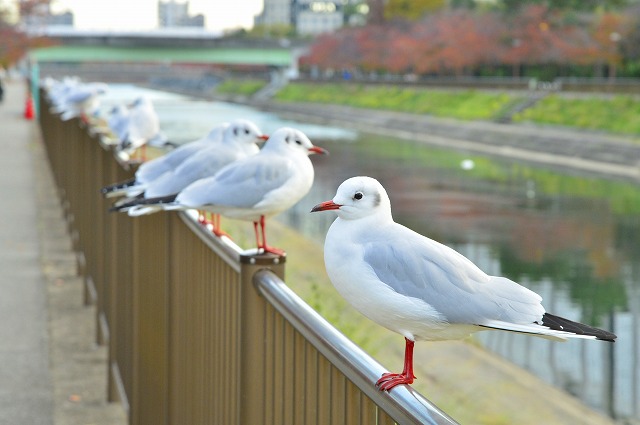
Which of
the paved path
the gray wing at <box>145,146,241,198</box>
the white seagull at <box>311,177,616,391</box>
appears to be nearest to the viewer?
the white seagull at <box>311,177,616,391</box>

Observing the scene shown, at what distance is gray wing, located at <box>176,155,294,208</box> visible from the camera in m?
5.09

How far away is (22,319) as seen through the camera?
9.16 metres

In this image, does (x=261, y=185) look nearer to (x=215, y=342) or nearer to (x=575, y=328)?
(x=215, y=342)

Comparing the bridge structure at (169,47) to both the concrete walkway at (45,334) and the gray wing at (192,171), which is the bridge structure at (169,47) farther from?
the gray wing at (192,171)

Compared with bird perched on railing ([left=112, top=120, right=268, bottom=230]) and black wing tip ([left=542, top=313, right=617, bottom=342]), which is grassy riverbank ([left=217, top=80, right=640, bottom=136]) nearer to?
bird perched on railing ([left=112, top=120, right=268, bottom=230])

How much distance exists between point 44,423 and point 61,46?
11138 cm

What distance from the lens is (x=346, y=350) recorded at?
2.98 meters

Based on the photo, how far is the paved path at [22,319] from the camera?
689cm

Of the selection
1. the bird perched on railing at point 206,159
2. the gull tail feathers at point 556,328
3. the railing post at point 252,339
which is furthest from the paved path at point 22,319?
the gull tail feathers at point 556,328

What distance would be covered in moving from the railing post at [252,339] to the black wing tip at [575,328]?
1124 mm

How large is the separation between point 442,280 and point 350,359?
0.43 meters

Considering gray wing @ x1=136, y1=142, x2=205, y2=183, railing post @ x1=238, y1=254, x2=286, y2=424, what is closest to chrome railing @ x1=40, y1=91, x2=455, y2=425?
railing post @ x1=238, y1=254, x2=286, y2=424

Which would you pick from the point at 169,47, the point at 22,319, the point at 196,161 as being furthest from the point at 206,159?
the point at 169,47

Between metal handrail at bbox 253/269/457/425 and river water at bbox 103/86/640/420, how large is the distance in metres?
7.36
